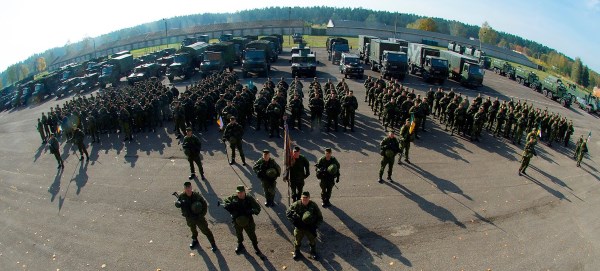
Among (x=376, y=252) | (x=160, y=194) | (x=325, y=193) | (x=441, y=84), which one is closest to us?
(x=376, y=252)

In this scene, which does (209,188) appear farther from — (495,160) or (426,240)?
(495,160)

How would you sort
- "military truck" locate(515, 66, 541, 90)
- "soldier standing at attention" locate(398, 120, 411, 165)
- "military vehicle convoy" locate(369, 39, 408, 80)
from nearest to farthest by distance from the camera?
1. "soldier standing at attention" locate(398, 120, 411, 165)
2. "military vehicle convoy" locate(369, 39, 408, 80)
3. "military truck" locate(515, 66, 541, 90)

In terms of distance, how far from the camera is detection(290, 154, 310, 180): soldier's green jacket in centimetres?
1013

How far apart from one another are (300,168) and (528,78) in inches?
1447

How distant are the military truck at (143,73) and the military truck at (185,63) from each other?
199 cm

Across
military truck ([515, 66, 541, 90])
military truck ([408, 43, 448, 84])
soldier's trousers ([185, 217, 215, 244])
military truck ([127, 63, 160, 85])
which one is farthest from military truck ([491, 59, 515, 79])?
soldier's trousers ([185, 217, 215, 244])

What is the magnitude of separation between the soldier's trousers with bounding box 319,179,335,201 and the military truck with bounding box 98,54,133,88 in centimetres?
3050

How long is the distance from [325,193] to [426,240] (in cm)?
302

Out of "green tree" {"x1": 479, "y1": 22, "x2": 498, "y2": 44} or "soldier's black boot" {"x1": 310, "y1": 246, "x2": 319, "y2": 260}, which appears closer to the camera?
"soldier's black boot" {"x1": 310, "y1": 246, "x2": 319, "y2": 260}

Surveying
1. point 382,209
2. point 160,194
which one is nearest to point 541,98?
point 382,209

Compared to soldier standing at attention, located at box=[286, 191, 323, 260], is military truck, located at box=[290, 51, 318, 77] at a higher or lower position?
higher

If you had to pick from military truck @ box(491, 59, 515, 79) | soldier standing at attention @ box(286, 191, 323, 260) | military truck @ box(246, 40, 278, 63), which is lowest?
soldier standing at attention @ box(286, 191, 323, 260)

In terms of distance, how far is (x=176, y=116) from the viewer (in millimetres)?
17016

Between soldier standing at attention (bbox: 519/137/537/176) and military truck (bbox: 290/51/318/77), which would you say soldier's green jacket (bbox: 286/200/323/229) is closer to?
soldier standing at attention (bbox: 519/137/537/176)
